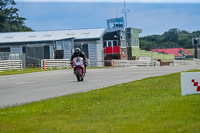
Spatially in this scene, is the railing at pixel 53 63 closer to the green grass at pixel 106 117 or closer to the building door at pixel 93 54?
the building door at pixel 93 54

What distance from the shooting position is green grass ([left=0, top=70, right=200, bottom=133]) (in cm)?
705

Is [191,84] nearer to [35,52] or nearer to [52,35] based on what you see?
[35,52]

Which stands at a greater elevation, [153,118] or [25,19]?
[25,19]

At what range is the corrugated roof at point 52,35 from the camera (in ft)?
203

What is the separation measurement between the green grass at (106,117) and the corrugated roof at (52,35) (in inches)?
1994

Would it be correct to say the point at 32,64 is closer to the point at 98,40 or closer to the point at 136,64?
the point at 98,40

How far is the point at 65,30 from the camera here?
64938mm

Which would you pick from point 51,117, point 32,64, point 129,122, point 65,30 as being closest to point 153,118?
point 129,122

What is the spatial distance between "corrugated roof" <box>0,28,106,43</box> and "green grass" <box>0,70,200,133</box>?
166 ft

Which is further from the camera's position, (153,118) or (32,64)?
(32,64)

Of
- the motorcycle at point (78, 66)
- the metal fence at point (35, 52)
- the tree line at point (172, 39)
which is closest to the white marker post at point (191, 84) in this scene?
the motorcycle at point (78, 66)

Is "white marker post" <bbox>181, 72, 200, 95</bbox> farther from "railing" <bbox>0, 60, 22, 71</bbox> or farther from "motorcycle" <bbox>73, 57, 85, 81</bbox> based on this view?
"railing" <bbox>0, 60, 22, 71</bbox>

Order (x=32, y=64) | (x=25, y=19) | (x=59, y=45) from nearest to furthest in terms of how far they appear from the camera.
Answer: (x=32, y=64), (x=59, y=45), (x=25, y=19)

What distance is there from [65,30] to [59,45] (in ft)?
21.9
